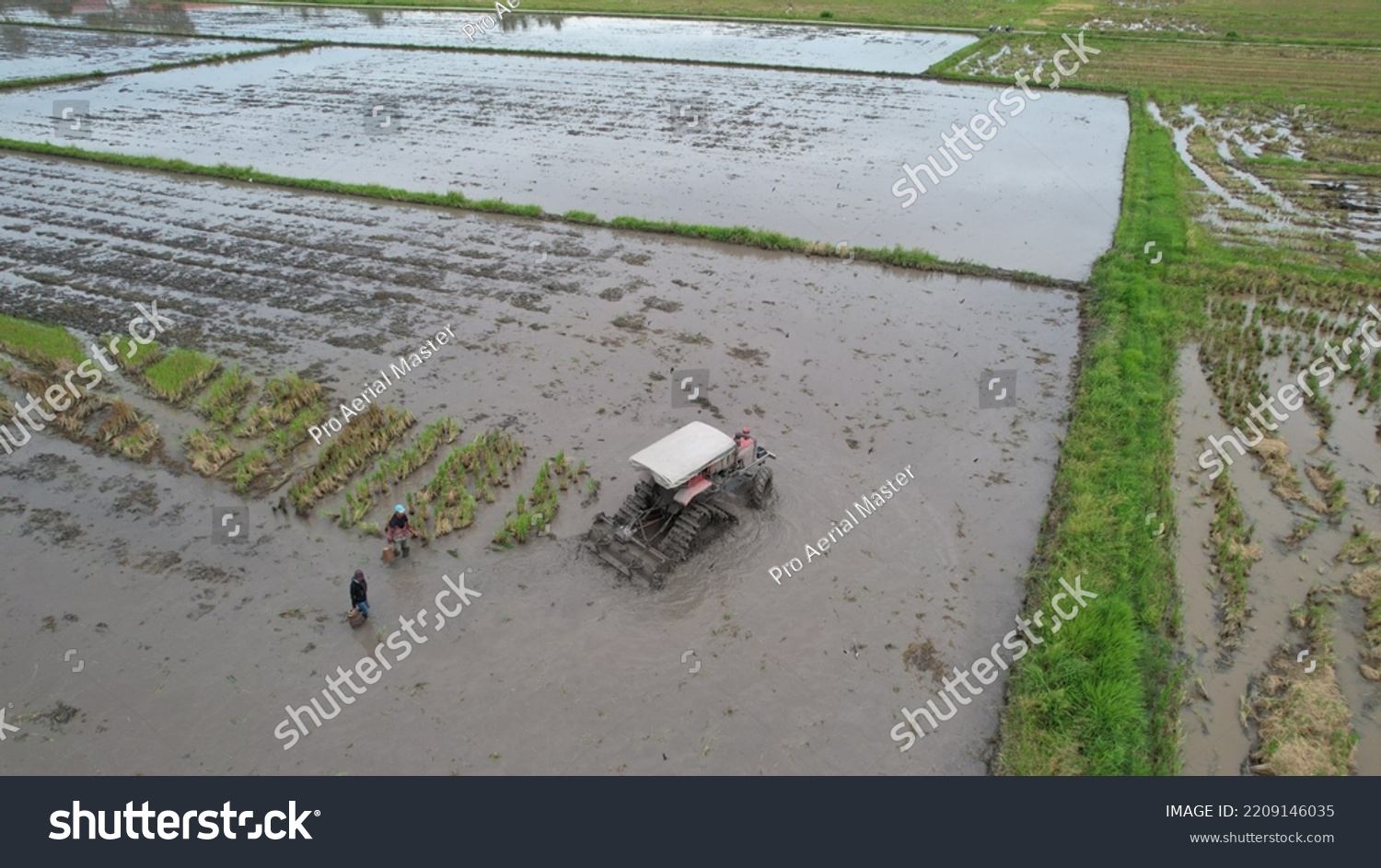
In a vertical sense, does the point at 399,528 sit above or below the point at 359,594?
above

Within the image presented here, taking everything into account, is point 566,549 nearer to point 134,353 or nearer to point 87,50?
point 134,353

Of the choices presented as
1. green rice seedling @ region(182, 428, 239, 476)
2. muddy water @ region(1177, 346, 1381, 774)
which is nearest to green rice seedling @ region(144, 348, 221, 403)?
green rice seedling @ region(182, 428, 239, 476)

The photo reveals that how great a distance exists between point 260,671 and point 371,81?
34.7 m

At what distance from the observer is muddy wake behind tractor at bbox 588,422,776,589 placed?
374 inches

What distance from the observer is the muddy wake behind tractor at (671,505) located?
31.2ft

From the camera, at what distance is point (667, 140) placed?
88.3ft

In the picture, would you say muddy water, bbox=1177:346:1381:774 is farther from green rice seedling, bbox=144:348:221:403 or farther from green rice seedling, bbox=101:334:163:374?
green rice seedling, bbox=101:334:163:374

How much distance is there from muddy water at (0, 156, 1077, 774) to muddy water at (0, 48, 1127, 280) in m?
4.09

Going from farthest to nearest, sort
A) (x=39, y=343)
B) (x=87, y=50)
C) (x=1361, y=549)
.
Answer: (x=87, y=50) < (x=39, y=343) < (x=1361, y=549)

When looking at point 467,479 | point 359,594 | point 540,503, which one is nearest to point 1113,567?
point 540,503

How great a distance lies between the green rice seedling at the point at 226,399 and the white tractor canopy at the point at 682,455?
25.2 ft

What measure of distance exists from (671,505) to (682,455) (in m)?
0.69
